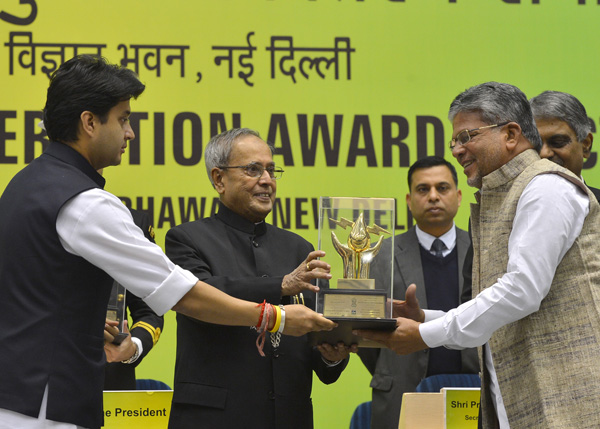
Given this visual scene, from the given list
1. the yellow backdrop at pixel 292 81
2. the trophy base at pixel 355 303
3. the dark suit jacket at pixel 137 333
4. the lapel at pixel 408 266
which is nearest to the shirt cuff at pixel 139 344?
the dark suit jacket at pixel 137 333

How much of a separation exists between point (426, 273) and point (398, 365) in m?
→ 0.54

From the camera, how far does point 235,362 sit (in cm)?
315

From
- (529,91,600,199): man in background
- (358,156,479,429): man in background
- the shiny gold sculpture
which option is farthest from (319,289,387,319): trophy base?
(529,91,600,199): man in background

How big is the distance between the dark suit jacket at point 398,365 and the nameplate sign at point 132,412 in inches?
51.9

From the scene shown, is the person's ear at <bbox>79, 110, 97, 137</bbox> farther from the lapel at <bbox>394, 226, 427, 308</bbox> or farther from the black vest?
the lapel at <bbox>394, 226, 427, 308</bbox>

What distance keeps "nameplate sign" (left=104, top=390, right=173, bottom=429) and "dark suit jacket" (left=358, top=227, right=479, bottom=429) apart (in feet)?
4.32

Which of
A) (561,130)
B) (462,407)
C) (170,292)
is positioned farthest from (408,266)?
(170,292)

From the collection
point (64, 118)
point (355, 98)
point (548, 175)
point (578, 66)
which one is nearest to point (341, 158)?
point (355, 98)

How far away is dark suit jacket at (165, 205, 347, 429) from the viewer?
3.10 m

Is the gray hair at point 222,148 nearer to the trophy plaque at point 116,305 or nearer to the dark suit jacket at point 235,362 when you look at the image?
the dark suit jacket at point 235,362

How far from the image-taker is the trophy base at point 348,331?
2984 mm

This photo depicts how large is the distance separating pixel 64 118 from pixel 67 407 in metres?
0.86

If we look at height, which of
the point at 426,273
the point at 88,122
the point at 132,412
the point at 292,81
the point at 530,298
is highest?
the point at 292,81

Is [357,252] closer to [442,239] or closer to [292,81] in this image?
[442,239]
